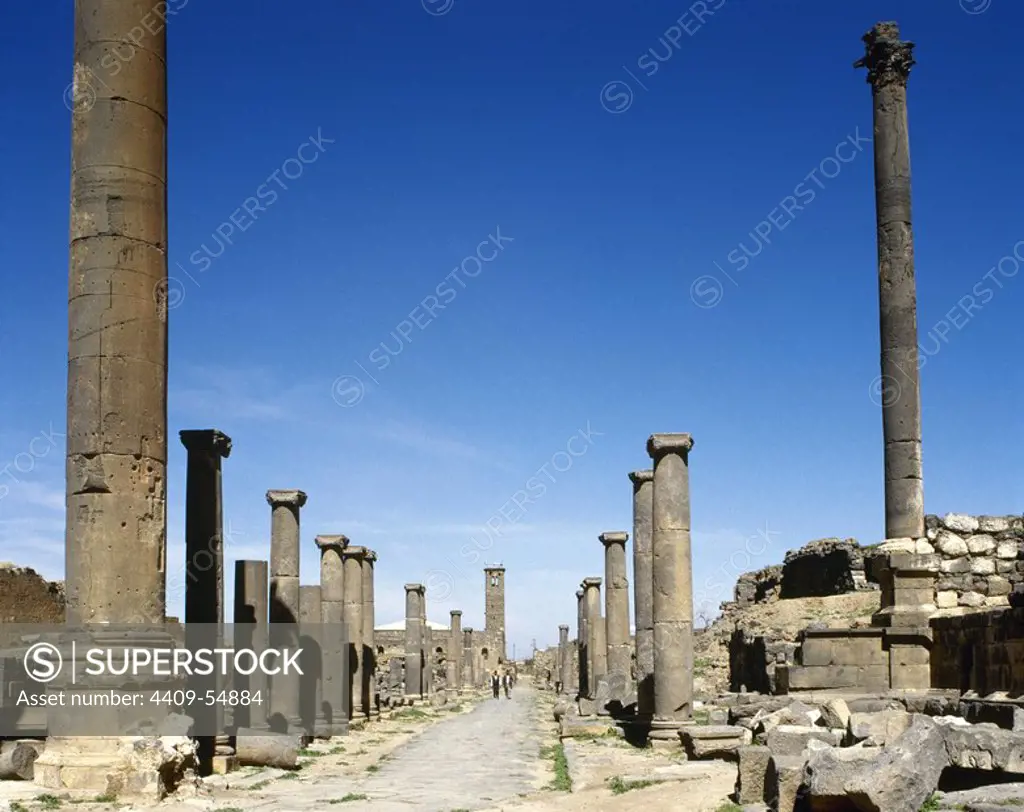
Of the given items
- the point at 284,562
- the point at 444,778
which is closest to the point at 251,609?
the point at 284,562

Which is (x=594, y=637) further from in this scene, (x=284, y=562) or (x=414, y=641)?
(x=284, y=562)

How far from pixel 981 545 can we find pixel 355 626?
53.3 feet

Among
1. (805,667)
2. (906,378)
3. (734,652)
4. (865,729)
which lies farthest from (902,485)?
(734,652)

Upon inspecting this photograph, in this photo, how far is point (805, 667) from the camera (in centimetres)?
1753

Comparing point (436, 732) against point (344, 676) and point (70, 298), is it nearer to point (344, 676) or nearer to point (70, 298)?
point (344, 676)

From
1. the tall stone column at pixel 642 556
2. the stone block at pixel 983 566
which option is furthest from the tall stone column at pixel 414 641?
the stone block at pixel 983 566

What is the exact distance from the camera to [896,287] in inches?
792

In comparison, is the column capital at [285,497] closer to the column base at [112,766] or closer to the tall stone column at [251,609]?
the tall stone column at [251,609]

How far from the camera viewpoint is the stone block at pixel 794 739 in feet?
34.8

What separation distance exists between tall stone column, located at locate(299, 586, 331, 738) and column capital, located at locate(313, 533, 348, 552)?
1.67 metres

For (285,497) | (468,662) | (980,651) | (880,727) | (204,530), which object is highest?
(285,497)

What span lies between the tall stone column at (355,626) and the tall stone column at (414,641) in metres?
13.4

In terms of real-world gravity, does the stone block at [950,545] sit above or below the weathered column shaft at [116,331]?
below

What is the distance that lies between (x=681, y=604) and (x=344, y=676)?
10.0 m
